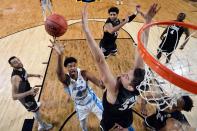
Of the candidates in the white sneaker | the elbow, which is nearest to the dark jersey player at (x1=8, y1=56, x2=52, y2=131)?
the white sneaker

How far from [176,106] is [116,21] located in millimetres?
2903

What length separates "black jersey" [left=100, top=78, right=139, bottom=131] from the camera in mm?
2855

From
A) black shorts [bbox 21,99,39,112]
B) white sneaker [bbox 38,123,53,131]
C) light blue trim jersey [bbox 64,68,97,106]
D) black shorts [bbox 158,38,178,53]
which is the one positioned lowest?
white sneaker [bbox 38,123,53,131]

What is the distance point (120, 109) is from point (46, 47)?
5152 mm

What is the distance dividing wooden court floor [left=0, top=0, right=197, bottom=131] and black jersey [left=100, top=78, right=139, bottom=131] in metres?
1.52

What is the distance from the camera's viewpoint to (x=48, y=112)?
4.97 meters

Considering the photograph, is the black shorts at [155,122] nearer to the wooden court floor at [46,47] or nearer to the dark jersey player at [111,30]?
the wooden court floor at [46,47]

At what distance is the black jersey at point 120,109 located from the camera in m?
2.86

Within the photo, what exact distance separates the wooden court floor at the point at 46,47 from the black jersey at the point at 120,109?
59.7 inches

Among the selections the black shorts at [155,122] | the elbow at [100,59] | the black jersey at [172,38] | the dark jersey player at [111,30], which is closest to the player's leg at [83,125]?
the black shorts at [155,122]

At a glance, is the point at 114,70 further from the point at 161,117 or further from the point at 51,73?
the point at 161,117

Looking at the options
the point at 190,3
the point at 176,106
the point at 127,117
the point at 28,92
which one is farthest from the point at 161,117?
the point at 190,3

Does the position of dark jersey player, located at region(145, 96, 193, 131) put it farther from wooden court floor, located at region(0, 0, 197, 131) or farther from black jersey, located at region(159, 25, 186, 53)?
black jersey, located at region(159, 25, 186, 53)

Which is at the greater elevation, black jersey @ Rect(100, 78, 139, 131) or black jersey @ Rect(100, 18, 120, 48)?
black jersey @ Rect(100, 18, 120, 48)
